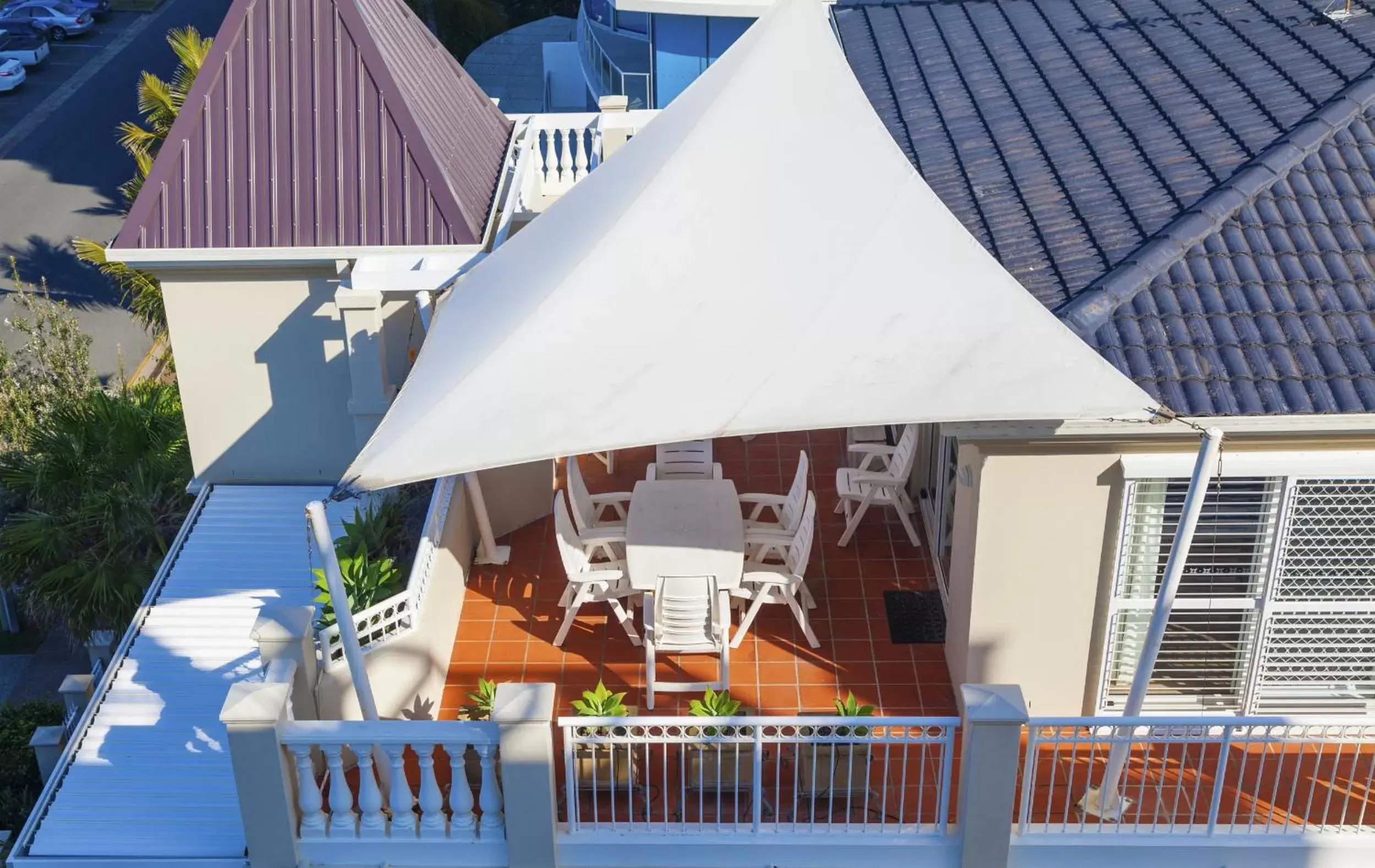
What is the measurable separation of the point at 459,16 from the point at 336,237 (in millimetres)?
35049

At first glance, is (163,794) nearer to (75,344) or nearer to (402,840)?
(402,840)

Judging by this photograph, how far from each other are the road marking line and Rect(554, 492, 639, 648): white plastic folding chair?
4020cm

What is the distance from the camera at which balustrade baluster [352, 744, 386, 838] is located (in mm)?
9125

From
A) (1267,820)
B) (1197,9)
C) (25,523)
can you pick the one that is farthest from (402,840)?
(1197,9)

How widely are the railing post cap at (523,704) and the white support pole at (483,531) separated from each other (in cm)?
363

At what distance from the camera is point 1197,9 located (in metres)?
14.8

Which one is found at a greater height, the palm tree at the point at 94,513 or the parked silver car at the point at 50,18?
the parked silver car at the point at 50,18

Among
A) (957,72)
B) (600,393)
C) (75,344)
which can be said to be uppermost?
(957,72)

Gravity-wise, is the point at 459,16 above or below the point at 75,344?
above

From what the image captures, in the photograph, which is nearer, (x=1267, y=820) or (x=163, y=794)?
(x=1267, y=820)

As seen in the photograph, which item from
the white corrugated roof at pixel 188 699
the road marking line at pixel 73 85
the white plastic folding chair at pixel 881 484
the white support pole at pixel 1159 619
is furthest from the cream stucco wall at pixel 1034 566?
the road marking line at pixel 73 85

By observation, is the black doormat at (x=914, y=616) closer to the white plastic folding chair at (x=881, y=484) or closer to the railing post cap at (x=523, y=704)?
the white plastic folding chair at (x=881, y=484)

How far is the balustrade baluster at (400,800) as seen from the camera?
9.07 metres

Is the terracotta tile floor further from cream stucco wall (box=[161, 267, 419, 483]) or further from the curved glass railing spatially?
the curved glass railing
